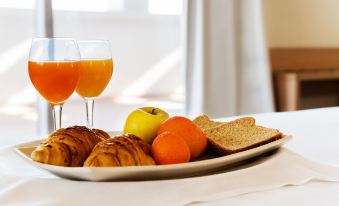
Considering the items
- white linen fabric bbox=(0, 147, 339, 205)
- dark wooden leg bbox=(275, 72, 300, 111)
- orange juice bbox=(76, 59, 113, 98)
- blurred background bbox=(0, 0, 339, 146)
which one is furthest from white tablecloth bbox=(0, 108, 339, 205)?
dark wooden leg bbox=(275, 72, 300, 111)

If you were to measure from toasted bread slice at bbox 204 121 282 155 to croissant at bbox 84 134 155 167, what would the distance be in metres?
0.14

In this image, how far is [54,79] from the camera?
0.90m

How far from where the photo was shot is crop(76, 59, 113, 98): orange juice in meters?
0.97

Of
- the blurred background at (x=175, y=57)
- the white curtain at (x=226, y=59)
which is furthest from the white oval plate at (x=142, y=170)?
the white curtain at (x=226, y=59)

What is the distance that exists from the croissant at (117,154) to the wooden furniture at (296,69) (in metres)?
2.55

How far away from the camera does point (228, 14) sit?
297 cm

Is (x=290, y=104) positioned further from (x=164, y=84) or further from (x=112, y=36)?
(x=112, y=36)

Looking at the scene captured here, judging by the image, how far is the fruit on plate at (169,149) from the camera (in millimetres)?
654

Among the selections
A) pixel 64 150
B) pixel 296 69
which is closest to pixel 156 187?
pixel 64 150

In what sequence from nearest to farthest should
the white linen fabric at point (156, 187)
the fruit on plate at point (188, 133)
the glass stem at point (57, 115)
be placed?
the white linen fabric at point (156, 187)
the fruit on plate at point (188, 133)
the glass stem at point (57, 115)

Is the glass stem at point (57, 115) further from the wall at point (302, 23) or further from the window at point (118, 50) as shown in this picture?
the wall at point (302, 23)

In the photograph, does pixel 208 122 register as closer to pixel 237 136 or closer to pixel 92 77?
pixel 237 136

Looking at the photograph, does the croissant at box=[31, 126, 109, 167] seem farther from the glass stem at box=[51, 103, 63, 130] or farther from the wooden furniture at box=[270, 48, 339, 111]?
the wooden furniture at box=[270, 48, 339, 111]

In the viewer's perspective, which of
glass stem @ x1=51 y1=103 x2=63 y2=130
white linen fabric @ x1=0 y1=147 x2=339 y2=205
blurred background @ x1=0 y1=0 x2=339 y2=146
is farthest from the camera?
blurred background @ x1=0 y1=0 x2=339 y2=146
